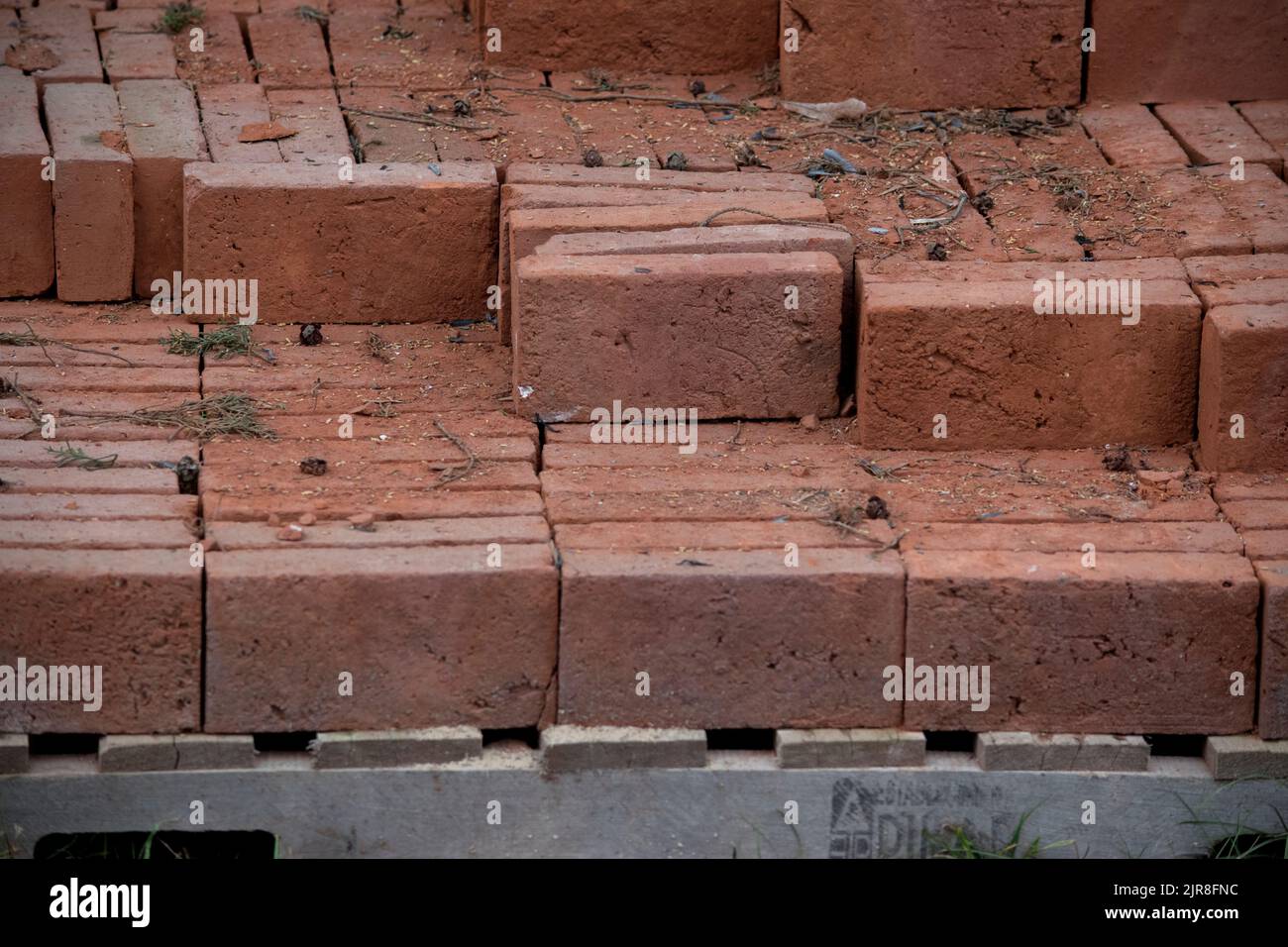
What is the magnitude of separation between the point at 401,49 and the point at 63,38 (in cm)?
142

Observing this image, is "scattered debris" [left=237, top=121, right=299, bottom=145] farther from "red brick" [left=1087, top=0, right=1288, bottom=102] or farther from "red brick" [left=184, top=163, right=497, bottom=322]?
"red brick" [left=1087, top=0, right=1288, bottom=102]

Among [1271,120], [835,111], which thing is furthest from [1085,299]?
[1271,120]

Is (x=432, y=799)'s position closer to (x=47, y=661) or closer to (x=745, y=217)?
(x=47, y=661)

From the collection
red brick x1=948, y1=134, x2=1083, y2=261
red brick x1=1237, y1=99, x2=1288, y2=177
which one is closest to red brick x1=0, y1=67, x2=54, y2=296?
red brick x1=948, y1=134, x2=1083, y2=261

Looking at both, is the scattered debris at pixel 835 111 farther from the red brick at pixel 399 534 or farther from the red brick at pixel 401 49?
the red brick at pixel 399 534

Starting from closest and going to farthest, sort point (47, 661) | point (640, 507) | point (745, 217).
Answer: point (47, 661) < point (640, 507) < point (745, 217)

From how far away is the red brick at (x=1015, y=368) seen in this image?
5.86 meters

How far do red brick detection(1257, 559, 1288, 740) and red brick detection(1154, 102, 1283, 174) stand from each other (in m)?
2.43

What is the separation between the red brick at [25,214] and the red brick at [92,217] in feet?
0.21

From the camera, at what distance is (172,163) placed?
6.84 metres

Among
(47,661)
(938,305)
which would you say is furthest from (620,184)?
(47,661)

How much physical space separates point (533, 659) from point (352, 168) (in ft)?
7.73

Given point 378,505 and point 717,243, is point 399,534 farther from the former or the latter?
point 717,243

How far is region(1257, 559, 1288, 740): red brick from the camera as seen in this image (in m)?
5.23
